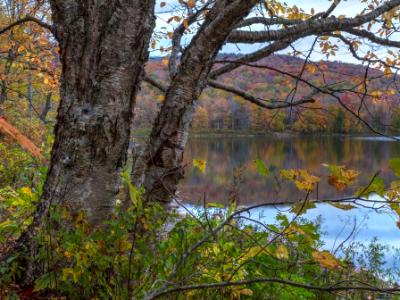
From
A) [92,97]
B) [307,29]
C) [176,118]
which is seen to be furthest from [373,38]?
[92,97]

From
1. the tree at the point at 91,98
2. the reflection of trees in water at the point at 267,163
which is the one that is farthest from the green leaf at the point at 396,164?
the tree at the point at 91,98

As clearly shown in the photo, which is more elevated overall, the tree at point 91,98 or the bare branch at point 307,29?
the bare branch at point 307,29

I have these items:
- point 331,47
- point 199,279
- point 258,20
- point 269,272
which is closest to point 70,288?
point 199,279

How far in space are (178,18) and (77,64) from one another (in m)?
2.20

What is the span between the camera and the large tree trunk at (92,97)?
8.06ft

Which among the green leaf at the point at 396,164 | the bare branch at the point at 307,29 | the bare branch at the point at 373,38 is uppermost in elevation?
the bare branch at the point at 373,38

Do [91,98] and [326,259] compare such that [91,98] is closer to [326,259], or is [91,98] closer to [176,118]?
[176,118]

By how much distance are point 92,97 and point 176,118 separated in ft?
Answer: 2.37

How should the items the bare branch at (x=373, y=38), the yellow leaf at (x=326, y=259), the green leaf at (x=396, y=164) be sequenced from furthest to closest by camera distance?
the bare branch at (x=373, y=38) → the yellow leaf at (x=326, y=259) → the green leaf at (x=396, y=164)

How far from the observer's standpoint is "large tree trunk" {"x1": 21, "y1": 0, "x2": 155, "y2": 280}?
8.06ft

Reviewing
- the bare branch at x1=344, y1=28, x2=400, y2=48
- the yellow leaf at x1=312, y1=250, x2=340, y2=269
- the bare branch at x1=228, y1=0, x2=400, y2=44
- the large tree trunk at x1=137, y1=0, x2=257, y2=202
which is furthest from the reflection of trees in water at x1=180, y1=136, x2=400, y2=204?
the bare branch at x1=344, y1=28, x2=400, y2=48

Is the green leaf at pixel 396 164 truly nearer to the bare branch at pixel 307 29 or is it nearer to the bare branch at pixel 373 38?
the bare branch at pixel 307 29

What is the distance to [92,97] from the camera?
2457mm

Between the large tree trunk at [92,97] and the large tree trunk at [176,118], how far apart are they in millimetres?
457
